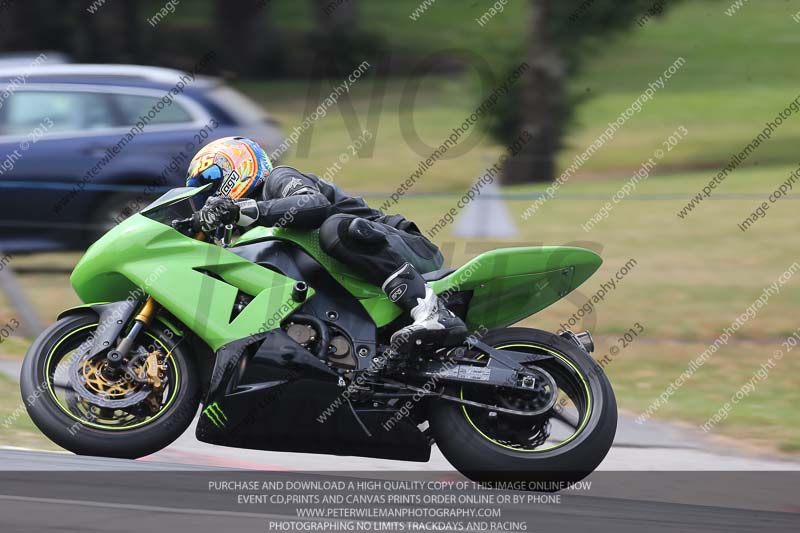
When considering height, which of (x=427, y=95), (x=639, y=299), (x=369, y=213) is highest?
(x=369, y=213)

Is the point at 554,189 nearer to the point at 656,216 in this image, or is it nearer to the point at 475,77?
the point at 656,216

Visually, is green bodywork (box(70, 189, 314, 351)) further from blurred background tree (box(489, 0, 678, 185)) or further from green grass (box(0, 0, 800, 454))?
blurred background tree (box(489, 0, 678, 185))

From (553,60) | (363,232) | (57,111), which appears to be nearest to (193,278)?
(363,232)

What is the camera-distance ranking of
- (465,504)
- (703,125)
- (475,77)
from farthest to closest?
(703,125) < (475,77) < (465,504)

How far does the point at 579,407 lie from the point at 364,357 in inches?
40.2

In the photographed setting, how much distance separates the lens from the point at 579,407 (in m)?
5.89

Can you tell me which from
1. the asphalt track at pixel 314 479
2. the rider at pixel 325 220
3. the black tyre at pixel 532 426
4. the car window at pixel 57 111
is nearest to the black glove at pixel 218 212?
the rider at pixel 325 220

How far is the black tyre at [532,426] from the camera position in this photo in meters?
5.75

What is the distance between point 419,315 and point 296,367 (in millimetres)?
609

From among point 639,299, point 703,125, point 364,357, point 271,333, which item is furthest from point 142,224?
point 703,125

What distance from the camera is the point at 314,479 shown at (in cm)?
568

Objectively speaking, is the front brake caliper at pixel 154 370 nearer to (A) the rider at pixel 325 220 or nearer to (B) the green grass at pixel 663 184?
(A) the rider at pixel 325 220

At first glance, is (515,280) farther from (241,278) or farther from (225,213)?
(225,213)

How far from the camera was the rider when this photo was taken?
5781 mm
